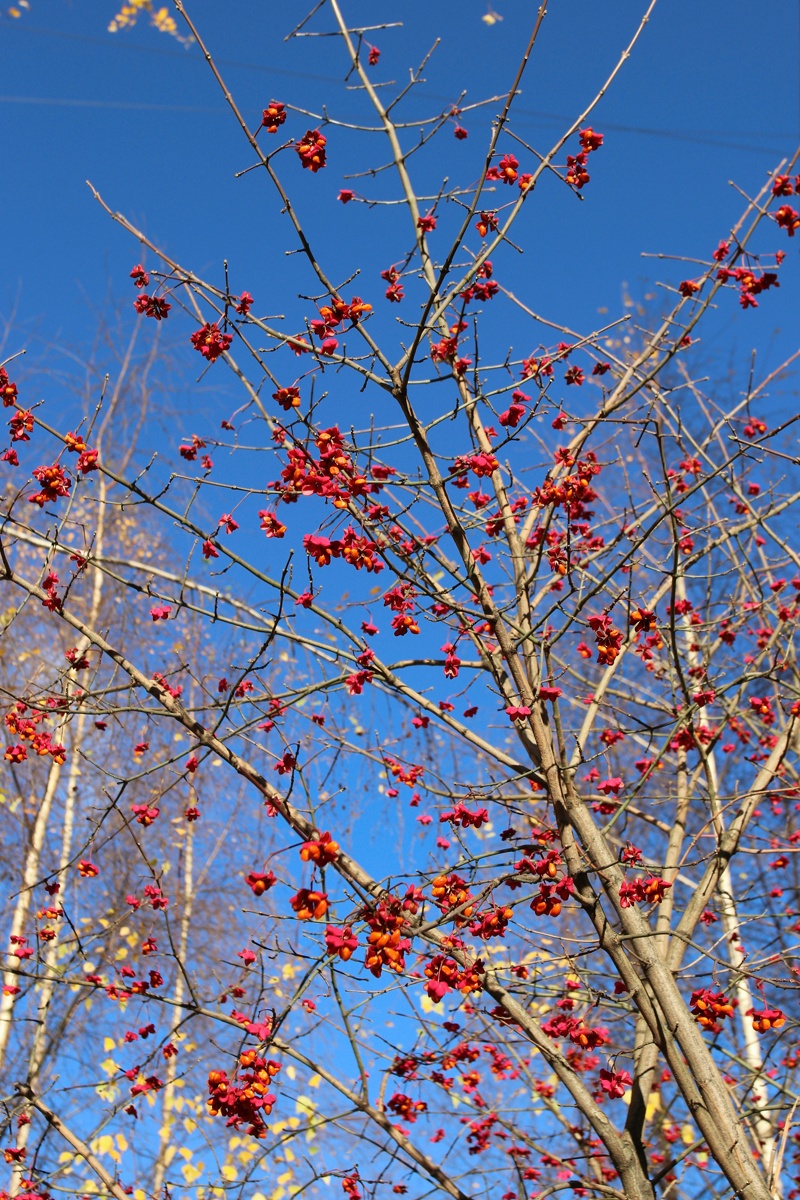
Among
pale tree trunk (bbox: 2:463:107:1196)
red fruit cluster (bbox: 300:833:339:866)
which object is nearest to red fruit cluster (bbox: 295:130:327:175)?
red fruit cluster (bbox: 300:833:339:866)

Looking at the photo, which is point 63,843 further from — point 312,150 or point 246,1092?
point 312,150

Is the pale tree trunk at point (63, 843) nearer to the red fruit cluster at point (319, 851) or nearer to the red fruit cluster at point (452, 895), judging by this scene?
the red fruit cluster at point (452, 895)

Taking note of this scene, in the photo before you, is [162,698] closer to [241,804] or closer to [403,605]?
[403,605]

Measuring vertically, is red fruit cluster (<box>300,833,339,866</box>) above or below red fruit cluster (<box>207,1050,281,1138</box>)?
above

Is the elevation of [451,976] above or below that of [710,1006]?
below

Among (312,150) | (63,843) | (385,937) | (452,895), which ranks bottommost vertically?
(385,937)

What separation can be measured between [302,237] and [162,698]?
4.78 ft

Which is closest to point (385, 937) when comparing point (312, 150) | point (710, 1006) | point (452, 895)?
point (452, 895)

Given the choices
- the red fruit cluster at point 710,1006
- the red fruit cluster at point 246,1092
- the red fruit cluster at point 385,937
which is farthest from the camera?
the red fruit cluster at point 710,1006

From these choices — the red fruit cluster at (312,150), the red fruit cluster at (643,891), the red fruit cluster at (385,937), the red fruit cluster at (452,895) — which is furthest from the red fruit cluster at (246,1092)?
the red fruit cluster at (312,150)

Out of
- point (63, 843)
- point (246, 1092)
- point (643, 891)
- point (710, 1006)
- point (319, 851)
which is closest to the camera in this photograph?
point (319, 851)

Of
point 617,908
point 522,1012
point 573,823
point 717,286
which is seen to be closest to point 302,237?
point 717,286

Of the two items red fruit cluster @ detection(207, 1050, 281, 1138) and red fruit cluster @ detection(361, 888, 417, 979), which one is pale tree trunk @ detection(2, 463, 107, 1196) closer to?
red fruit cluster @ detection(207, 1050, 281, 1138)

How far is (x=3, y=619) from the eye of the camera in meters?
6.27
